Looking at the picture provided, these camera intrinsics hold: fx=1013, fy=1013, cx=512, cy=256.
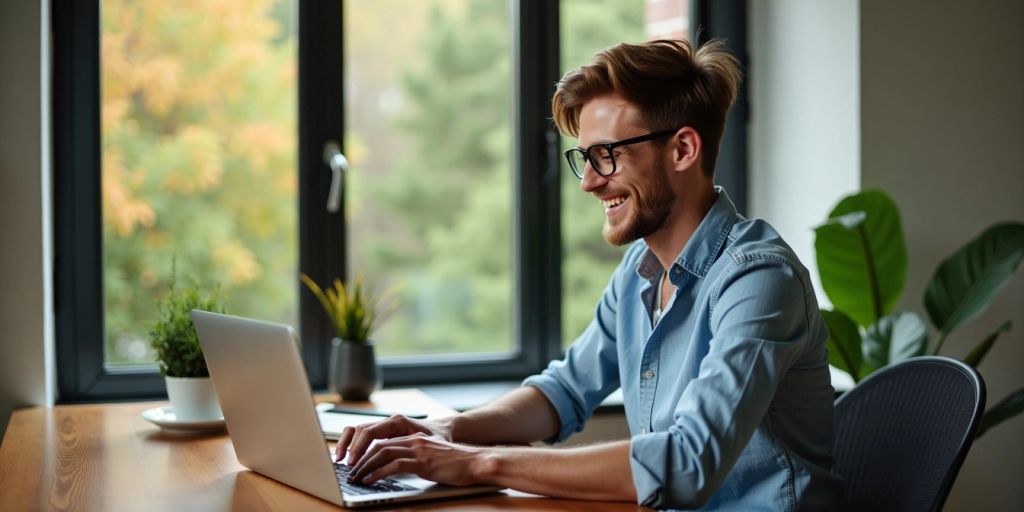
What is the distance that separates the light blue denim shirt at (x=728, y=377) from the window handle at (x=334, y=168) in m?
1.11

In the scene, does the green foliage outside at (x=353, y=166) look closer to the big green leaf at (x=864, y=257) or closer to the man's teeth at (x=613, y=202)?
the man's teeth at (x=613, y=202)

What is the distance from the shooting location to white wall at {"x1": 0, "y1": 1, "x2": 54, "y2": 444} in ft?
7.79

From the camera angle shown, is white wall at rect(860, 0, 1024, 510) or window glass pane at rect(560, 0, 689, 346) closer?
white wall at rect(860, 0, 1024, 510)

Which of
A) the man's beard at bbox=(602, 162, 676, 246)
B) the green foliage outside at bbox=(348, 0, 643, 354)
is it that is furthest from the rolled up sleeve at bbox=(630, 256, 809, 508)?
the green foliage outside at bbox=(348, 0, 643, 354)

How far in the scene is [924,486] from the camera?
61.4 inches

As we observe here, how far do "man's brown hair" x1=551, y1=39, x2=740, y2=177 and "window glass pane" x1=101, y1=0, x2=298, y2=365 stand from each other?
1885 mm

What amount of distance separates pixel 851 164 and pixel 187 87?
8.57ft

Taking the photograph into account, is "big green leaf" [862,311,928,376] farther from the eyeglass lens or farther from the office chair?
the eyeglass lens

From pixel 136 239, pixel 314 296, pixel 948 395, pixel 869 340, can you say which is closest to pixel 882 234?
pixel 869 340

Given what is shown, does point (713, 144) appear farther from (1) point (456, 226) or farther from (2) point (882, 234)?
(1) point (456, 226)

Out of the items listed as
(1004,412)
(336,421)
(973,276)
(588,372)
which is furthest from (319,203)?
(1004,412)

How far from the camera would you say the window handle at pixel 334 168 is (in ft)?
8.96

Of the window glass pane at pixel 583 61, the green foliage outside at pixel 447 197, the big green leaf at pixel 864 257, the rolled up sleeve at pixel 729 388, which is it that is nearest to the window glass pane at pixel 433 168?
the green foliage outside at pixel 447 197

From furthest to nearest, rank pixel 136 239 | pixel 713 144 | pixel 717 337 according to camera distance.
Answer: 1. pixel 136 239
2. pixel 713 144
3. pixel 717 337
